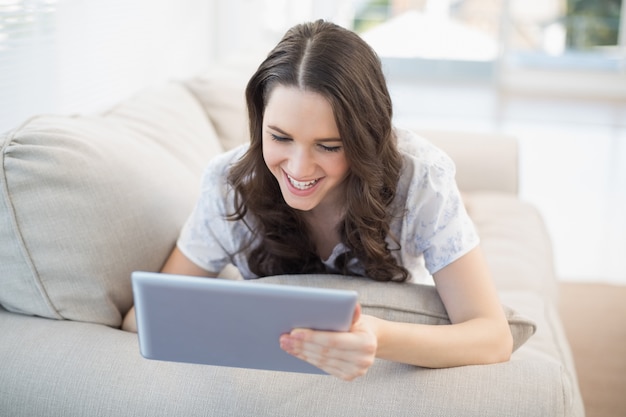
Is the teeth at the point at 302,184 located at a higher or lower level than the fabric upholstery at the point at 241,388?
higher

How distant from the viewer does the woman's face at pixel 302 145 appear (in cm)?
129

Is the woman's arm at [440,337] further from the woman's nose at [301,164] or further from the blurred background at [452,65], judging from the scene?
the blurred background at [452,65]

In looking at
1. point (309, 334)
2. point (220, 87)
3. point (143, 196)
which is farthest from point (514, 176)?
point (309, 334)

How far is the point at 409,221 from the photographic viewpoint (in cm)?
147

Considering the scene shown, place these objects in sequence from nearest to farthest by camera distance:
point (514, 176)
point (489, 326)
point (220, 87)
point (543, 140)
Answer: point (489, 326), point (220, 87), point (514, 176), point (543, 140)

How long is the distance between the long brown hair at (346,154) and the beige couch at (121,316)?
0.13 meters

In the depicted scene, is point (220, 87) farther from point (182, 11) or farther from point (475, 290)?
point (182, 11)

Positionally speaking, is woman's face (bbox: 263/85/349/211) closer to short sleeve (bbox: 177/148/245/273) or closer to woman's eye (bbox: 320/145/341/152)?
woman's eye (bbox: 320/145/341/152)

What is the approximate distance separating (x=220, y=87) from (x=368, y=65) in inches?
43.9

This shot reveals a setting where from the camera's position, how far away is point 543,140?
5453 millimetres

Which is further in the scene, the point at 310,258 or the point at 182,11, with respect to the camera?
the point at 182,11

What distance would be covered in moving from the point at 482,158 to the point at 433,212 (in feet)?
3.86

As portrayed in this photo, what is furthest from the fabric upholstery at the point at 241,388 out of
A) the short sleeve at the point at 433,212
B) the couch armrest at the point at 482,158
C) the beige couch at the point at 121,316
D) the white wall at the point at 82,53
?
the couch armrest at the point at 482,158

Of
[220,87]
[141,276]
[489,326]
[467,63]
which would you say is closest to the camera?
[141,276]
